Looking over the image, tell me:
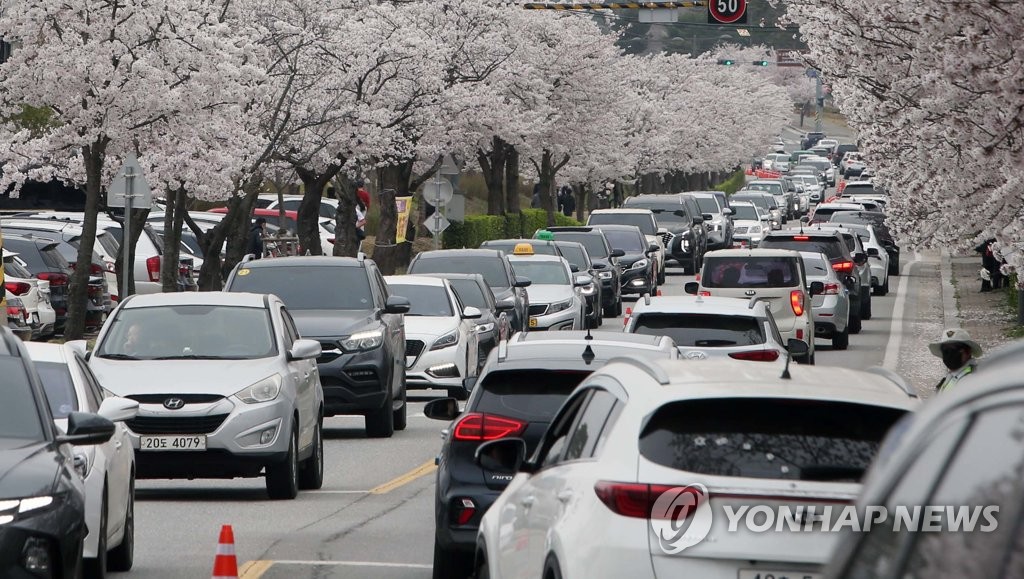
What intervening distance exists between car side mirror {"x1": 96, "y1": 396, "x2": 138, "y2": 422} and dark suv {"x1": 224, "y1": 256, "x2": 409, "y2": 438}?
28.0ft

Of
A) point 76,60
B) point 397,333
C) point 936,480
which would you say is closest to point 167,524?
point 397,333

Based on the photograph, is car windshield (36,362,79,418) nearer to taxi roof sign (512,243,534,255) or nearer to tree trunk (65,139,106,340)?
tree trunk (65,139,106,340)

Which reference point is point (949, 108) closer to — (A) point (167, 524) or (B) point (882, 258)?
(A) point (167, 524)

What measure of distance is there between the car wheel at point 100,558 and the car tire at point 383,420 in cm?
904

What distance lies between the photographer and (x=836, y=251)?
32719mm

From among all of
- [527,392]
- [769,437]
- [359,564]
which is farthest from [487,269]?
[769,437]

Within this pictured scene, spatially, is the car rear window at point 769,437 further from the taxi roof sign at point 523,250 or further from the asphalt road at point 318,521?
the taxi roof sign at point 523,250

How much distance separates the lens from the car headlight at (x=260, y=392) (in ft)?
45.6

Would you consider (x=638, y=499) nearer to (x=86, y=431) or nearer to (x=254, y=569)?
(x=86, y=431)

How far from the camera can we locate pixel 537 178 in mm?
77250

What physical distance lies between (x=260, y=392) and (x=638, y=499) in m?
8.62

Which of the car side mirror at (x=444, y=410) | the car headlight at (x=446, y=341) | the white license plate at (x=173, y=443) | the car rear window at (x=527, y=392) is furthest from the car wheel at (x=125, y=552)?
the car headlight at (x=446, y=341)

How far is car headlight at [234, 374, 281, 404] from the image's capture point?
13.9 meters
